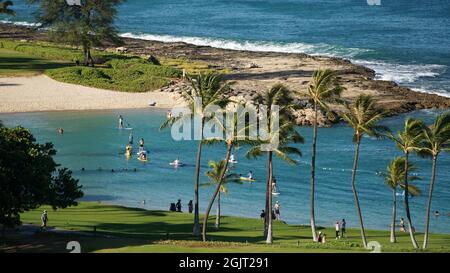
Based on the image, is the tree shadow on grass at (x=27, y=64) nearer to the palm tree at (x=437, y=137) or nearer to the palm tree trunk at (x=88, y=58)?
the palm tree trunk at (x=88, y=58)

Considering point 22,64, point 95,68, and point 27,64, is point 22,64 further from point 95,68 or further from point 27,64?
point 95,68

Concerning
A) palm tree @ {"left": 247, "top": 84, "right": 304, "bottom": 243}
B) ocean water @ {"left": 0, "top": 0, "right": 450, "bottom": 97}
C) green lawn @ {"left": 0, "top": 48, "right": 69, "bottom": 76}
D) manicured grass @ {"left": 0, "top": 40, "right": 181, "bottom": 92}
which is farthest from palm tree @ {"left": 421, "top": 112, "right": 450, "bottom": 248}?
green lawn @ {"left": 0, "top": 48, "right": 69, "bottom": 76}

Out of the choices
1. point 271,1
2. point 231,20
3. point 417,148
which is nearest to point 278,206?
point 417,148

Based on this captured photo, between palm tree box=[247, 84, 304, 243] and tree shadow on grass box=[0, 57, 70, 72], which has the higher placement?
palm tree box=[247, 84, 304, 243]

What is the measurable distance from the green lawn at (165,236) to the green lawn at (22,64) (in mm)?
46776

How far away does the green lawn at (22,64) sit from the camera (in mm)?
101281

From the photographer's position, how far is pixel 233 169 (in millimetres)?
70312

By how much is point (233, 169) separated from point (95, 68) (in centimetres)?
3773

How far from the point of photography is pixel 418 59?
405 feet

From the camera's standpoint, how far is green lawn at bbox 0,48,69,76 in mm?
101281

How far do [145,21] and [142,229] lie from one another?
123905 mm

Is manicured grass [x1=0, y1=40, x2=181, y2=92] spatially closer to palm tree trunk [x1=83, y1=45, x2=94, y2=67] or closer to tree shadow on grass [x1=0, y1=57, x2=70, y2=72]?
tree shadow on grass [x1=0, y1=57, x2=70, y2=72]

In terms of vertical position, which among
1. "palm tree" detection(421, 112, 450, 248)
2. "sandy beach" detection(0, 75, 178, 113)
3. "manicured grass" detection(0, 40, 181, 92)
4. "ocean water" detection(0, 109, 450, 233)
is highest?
"palm tree" detection(421, 112, 450, 248)

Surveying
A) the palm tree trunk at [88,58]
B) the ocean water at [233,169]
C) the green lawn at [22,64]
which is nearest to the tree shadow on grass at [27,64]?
the green lawn at [22,64]
